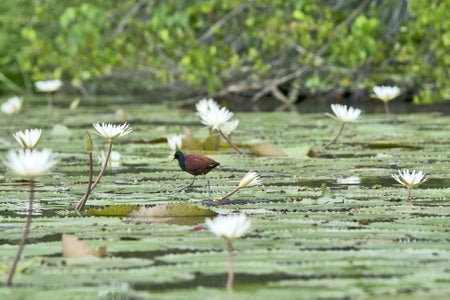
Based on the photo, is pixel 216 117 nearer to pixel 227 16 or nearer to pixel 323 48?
pixel 323 48

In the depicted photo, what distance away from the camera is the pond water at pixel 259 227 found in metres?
2.21

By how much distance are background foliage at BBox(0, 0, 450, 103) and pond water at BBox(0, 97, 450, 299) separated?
2.54 metres

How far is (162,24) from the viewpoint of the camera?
10.1m

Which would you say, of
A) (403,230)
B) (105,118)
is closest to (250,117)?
(105,118)

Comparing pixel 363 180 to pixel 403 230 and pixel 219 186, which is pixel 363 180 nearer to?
pixel 219 186

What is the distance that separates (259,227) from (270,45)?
618 centimetres

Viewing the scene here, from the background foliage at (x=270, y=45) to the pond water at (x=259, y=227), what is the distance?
2542 mm

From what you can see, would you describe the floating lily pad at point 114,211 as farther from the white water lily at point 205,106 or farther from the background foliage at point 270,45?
the background foliage at point 270,45

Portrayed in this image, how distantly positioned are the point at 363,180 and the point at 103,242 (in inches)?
62.8

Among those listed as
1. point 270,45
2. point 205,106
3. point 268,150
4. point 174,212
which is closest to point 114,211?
point 174,212

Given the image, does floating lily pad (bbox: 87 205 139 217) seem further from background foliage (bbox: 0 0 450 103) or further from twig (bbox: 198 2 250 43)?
twig (bbox: 198 2 250 43)

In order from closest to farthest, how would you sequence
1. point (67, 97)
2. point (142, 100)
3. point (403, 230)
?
point (403, 230) < point (142, 100) < point (67, 97)

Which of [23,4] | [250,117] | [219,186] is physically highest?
[23,4]

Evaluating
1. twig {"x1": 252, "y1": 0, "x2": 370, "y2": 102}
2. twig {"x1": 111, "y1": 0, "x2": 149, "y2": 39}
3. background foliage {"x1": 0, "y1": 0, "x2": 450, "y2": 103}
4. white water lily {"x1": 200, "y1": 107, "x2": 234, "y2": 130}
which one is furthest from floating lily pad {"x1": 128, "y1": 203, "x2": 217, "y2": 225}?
twig {"x1": 111, "y1": 0, "x2": 149, "y2": 39}
